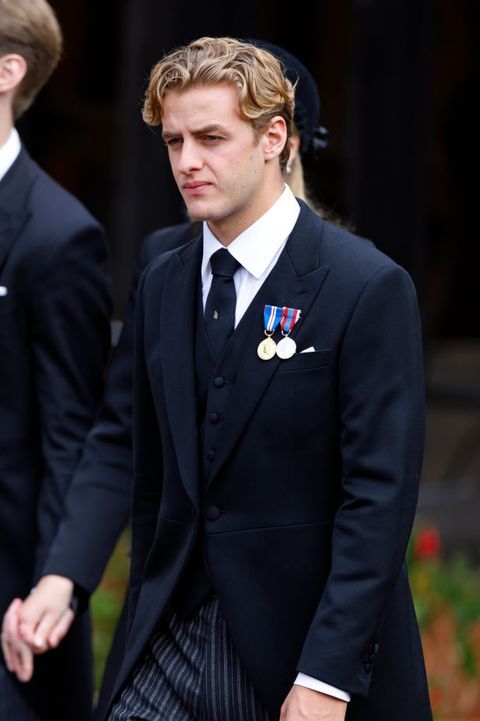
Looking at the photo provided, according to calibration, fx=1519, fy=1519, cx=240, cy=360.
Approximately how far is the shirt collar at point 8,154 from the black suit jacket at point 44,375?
0.02 metres

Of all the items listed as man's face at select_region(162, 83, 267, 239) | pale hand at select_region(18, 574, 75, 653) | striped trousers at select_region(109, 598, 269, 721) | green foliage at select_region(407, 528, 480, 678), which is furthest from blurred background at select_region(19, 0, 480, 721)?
man's face at select_region(162, 83, 267, 239)

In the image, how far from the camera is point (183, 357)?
276cm

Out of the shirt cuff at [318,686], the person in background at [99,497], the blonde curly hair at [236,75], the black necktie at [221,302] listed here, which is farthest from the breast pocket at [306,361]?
the person in background at [99,497]

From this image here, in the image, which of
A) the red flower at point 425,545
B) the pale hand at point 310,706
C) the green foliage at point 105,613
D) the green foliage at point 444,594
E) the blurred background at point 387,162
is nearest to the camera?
the pale hand at point 310,706

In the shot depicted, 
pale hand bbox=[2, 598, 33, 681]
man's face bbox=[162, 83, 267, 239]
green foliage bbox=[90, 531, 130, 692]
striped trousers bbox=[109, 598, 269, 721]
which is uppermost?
man's face bbox=[162, 83, 267, 239]

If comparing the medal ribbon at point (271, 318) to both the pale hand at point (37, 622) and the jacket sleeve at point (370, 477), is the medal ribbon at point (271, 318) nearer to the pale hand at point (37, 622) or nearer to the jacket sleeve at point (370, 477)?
the jacket sleeve at point (370, 477)

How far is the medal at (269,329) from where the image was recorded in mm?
2635

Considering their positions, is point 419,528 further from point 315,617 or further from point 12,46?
point 315,617

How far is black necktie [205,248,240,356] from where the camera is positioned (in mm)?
2721

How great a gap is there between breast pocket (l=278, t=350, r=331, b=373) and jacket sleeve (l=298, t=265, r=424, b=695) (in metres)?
0.03

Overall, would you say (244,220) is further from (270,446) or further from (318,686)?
(318,686)

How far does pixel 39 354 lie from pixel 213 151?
0.97 meters

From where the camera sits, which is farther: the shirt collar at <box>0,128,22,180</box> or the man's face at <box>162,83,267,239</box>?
the shirt collar at <box>0,128,22,180</box>

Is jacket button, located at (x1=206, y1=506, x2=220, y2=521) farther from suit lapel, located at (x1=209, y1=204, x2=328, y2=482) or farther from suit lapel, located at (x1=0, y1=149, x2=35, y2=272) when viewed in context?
suit lapel, located at (x1=0, y1=149, x2=35, y2=272)
